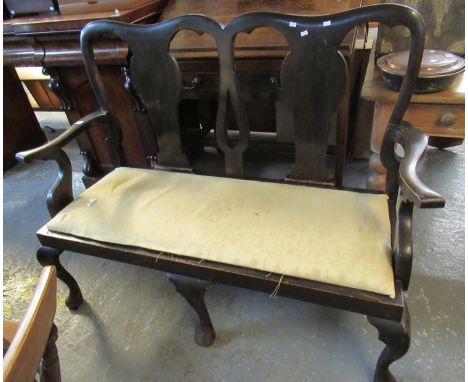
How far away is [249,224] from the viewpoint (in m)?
1.05

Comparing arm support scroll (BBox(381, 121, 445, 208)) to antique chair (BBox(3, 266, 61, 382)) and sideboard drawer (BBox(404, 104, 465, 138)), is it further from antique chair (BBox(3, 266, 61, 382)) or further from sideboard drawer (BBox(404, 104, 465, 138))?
antique chair (BBox(3, 266, 61, 382))

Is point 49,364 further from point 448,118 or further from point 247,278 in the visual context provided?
point 448,118

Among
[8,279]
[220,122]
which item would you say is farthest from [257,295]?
[8,279]

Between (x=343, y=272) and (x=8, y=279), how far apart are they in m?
1.57

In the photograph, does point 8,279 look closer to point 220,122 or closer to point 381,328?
point 220,122

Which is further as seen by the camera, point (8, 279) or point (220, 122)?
point (8, 279)

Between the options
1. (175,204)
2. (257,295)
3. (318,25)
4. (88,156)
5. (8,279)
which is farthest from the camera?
(88,156)

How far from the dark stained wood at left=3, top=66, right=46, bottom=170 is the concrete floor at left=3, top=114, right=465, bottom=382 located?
3.72 feet

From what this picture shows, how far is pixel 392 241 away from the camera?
952 mm

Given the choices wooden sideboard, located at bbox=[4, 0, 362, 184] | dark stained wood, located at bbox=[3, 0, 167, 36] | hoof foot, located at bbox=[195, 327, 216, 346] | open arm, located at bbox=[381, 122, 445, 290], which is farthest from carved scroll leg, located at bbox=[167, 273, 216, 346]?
dark stained wood, located at bbox=[3, 0, 167, 36]

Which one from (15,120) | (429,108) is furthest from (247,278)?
(15,120)

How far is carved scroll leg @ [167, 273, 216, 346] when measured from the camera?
3.46ft

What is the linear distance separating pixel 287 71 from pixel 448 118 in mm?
617

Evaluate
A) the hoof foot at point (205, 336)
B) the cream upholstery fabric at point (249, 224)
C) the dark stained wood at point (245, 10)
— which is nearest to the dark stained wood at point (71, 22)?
the dark stained wood at point (245, 10)
